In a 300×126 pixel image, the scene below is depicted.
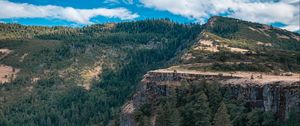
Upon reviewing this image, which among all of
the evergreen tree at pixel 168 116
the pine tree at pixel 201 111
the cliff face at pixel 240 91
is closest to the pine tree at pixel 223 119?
the pine tree at pixel 201 111

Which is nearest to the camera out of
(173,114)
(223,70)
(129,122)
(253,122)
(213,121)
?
(253,122)

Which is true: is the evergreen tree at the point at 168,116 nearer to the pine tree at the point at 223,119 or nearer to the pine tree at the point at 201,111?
the pine tree at the point at 201,111

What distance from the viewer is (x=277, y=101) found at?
318 ft

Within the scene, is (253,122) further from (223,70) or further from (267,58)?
(267,58)

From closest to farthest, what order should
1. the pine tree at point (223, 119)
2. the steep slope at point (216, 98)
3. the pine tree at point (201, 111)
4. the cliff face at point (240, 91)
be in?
the cliff face at point (240, 91) < the pine tree at point (223, 119) < the steep slope at point (216, 98) < the pine tree at point (201, 111)

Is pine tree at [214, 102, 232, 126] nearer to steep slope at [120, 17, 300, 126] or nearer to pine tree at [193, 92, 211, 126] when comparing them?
steep slope at [120, 17, 300, 126]

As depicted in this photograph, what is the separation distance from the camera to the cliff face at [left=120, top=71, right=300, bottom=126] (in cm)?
9475

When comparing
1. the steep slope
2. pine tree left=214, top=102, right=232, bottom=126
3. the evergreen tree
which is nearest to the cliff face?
the steep slope

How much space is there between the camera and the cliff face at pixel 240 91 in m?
94.8

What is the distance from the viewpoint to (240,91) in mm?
111125

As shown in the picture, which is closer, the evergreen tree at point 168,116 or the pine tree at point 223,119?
the pine tree at point 223,119

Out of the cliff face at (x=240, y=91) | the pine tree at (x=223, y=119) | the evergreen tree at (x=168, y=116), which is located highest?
the cliff face at (x=240, y=91)

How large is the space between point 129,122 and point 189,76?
22170mm

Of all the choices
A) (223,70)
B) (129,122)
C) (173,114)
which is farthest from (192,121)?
(223,70)
